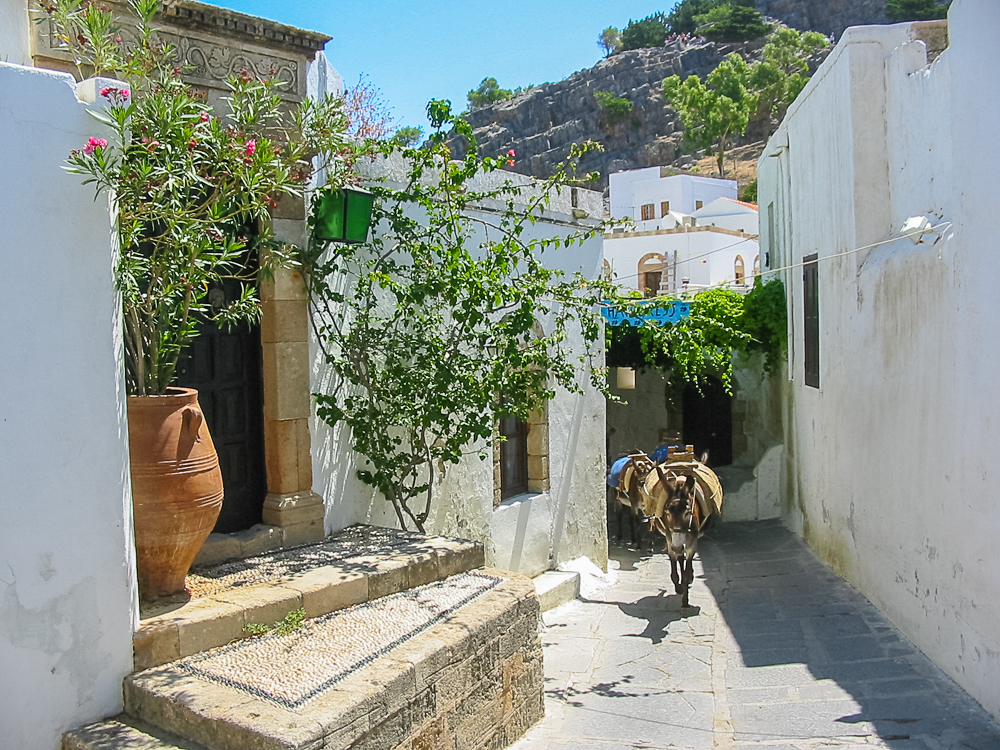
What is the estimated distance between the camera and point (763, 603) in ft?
29.2

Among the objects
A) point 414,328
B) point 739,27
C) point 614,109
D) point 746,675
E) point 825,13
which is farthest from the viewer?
point 825,13

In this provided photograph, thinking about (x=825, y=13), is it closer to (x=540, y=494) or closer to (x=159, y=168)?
(x=540, y=494)

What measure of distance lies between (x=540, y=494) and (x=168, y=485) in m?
5.27

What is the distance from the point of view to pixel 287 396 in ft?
19.8

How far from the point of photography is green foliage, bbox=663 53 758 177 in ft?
163

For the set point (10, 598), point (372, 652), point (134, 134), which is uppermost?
point (134, 134)

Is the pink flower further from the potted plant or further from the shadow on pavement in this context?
the shadow on pavement

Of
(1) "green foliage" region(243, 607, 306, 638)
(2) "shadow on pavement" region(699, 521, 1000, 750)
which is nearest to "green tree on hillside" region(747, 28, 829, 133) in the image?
(2) "shadow on pavement" region(699, 521, 1000, 750)

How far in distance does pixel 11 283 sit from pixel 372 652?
230 centimetres

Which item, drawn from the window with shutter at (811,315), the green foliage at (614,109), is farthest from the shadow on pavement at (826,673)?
the green foliage at (614,109)

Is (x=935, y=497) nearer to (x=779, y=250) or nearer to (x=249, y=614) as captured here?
(x=249, y=614)

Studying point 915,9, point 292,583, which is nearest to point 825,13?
point 915,9

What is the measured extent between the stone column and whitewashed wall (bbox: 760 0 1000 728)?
4456mm

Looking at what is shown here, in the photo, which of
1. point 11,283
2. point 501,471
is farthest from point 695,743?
point 11,283
